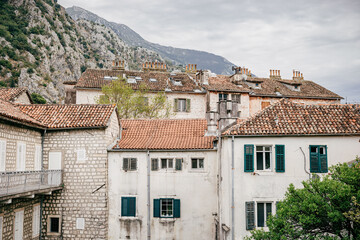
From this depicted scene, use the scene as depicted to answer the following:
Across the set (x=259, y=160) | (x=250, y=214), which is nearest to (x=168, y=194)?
(x=250, y=214)

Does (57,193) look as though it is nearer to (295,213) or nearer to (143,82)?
(295,213)

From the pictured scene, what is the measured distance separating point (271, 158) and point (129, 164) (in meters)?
9.20

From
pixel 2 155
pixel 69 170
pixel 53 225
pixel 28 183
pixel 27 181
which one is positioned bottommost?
pixel 53 225

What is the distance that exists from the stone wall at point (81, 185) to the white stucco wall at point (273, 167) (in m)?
8.19

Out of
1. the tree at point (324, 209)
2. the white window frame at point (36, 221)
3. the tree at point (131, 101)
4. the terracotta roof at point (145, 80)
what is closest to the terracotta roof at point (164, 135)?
the white window frame at point (36, 221)

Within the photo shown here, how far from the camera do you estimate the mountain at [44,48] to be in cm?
7119

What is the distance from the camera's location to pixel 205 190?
68.6 ft

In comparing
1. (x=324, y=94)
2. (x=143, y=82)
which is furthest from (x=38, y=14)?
(x=324, y=94)

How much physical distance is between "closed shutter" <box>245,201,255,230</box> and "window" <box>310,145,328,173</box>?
4009 mm

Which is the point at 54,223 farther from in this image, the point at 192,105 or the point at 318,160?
the point at 192,105

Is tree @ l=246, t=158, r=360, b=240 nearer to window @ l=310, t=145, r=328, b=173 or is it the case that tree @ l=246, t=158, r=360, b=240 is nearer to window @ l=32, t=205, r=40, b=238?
window @ l=310, t=145, r=328, b=173

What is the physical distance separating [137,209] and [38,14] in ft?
268

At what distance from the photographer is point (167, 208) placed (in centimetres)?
2091

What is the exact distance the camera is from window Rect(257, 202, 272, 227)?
57.8ft
